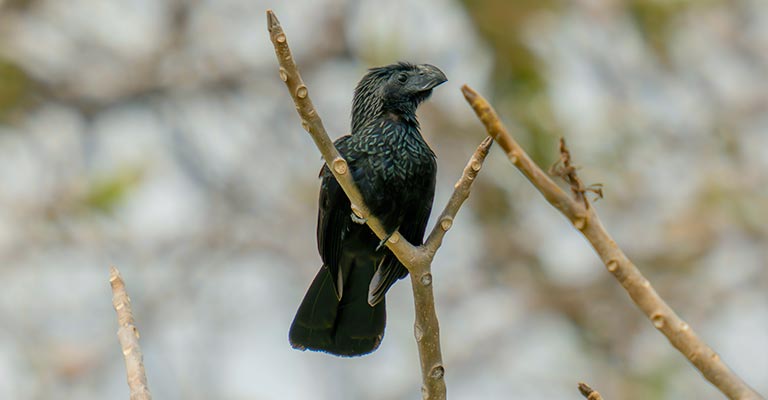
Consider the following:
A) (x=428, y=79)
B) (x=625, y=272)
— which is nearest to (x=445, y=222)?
(x=625, y=272)

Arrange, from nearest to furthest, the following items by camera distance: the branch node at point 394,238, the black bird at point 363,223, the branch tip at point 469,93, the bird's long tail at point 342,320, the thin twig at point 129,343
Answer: the branch tip at point 469,93
the thin twig at point 129,343
the branch node at point 394,238
the black bird at point 363,223
the bird's long tail at point 342,320

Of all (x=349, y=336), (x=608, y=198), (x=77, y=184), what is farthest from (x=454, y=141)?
(x=349, y=336)

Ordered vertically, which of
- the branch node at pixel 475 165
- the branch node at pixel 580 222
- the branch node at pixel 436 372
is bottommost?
the branch node at pixel 580 222

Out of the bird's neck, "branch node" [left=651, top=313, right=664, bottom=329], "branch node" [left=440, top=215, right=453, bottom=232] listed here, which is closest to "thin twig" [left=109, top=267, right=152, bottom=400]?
"branch node" [left=440, top=215, right=453, bottom=232]

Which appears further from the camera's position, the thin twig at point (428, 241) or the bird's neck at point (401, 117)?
the bird's neck at point (401, 117)

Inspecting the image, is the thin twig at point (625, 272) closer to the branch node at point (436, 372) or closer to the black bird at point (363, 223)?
the branch node at point (436, 372)

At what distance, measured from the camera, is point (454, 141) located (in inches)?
381

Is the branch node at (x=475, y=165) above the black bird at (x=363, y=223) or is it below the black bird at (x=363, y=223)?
below

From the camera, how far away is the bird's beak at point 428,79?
14.8ft

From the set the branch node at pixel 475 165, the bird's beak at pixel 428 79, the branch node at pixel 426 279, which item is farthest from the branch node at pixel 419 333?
the bird's beak at pixel 428 79

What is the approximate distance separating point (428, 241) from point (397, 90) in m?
1.56

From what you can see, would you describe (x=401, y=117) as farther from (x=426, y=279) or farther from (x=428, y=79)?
(x=426, y=279)

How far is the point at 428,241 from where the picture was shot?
317cm

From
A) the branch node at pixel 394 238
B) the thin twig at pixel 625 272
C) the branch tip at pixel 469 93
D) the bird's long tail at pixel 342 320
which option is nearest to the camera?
the thin twig at pixel 625 272
